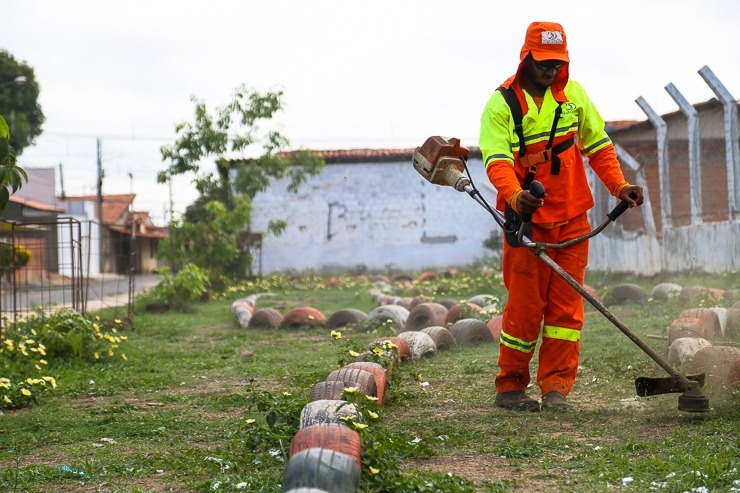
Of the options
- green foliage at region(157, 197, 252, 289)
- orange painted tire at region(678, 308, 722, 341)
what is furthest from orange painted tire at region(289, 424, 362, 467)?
green foliage at region(157, 197, 252, 289)

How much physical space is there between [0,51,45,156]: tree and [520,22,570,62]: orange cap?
118ft

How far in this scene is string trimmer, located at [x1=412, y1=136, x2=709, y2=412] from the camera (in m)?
5.00

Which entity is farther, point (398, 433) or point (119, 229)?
point (119, 229)

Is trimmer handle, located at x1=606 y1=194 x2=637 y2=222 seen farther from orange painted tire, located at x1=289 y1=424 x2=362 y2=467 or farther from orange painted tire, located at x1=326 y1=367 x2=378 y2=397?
orange painted tire, located at x1=289 y1=424 x2=362 y2=467

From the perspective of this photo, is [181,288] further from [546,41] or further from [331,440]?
[331,440]

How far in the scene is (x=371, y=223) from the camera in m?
31.3

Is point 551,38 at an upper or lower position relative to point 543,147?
upper

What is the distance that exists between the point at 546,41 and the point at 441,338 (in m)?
3.61

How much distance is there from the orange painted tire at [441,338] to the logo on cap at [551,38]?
11.5 ft

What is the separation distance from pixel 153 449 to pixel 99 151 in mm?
51585

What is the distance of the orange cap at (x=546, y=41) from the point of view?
18.1ft

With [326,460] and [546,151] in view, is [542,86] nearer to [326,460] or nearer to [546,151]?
[546,151]

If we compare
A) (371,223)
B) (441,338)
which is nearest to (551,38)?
(441,338)

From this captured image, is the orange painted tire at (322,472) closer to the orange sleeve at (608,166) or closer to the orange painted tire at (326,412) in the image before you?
the orange painted tire at (326,412)
